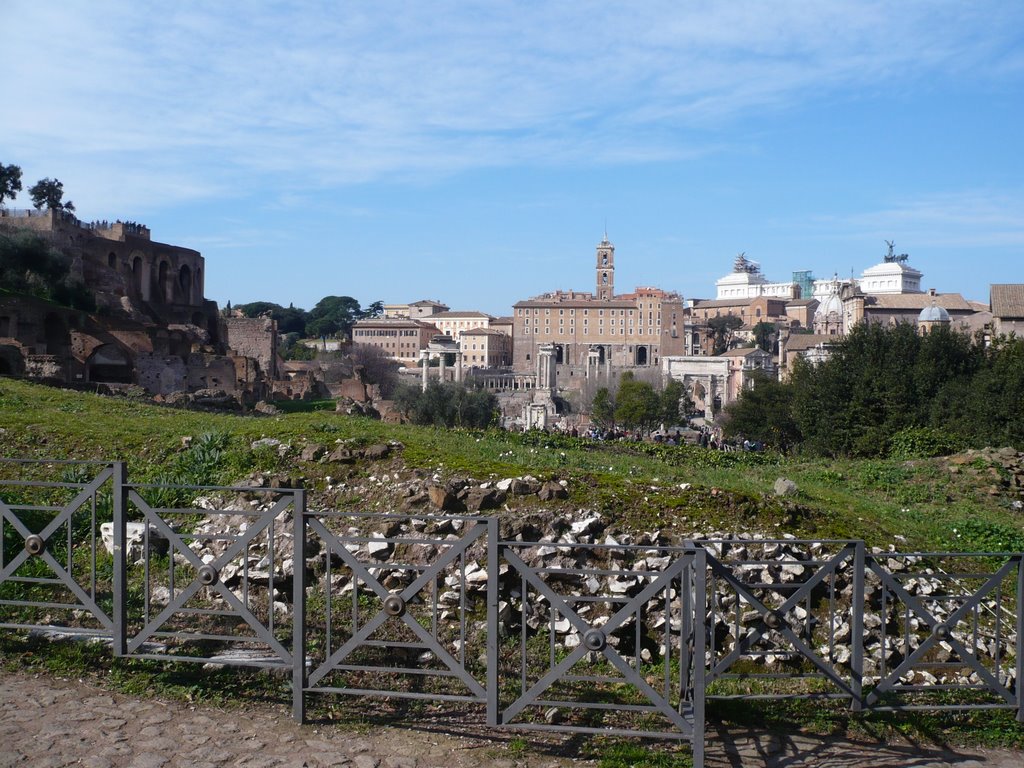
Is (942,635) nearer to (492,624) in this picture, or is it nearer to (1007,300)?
(492,624)

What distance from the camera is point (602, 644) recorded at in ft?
12.8

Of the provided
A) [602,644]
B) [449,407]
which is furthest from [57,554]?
[449,407]

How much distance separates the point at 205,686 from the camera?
183 inches

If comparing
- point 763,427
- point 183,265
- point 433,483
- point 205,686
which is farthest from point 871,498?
point 183,265

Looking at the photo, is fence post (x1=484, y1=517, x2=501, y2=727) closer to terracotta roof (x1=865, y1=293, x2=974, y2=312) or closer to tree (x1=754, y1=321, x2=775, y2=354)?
terracotta roof (x1=865, y1=293, x2=974, y2=312)

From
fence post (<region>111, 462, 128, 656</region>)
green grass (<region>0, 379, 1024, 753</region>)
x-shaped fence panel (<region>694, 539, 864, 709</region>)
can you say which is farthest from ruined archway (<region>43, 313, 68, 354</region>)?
x-shaped fence panel (<region>694, 539, 864, 709</region>)

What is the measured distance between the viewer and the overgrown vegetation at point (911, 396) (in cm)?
1894

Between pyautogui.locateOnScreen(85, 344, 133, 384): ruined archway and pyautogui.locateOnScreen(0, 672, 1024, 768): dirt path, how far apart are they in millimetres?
30631

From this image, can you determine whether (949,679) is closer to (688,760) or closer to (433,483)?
(688,760)

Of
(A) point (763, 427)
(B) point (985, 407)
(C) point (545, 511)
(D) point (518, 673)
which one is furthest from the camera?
(A) point (763, 427)

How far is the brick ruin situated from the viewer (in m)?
28.8

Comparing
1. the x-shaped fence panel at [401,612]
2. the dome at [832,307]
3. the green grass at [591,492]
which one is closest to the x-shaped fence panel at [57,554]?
the green grass at [591,492]

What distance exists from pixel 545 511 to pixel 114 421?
21.9ft

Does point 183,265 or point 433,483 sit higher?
point 183,265
